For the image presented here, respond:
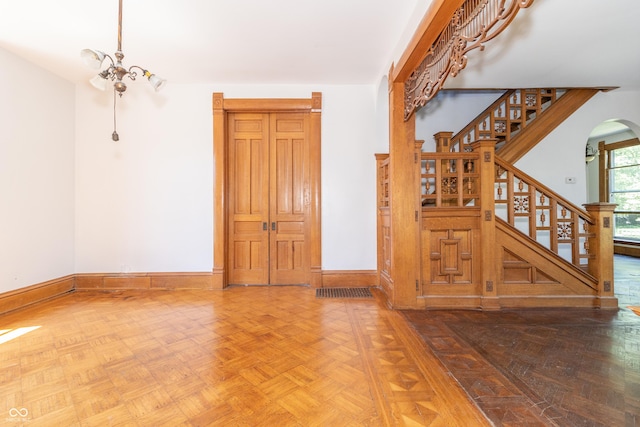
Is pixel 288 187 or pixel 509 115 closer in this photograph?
pixel 288 187

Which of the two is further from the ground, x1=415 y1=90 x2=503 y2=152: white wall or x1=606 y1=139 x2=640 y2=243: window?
x1=415 y1=90 x2=503 y2=152: white wall

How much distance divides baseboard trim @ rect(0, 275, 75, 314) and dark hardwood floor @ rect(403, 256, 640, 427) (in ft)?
15.2

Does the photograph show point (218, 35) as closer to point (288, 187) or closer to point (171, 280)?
point (288, 187)

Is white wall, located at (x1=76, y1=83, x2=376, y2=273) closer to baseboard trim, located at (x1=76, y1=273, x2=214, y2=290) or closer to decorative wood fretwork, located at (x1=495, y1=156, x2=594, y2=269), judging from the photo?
baseboard trim, located at (x1=76, y1=273, x2=214, y2=290)

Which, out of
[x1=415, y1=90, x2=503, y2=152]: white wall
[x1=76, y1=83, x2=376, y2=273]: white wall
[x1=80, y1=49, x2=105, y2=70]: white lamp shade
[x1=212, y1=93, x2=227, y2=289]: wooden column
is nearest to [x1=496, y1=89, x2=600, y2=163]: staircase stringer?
[x1=415, y1=90, x2=503, y2=152]: white wall

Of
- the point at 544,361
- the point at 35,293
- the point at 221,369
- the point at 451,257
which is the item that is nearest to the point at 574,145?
the point at 451,257

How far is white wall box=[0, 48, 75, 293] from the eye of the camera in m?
3.29

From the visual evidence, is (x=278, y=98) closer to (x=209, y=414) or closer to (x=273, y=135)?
(x=273, y=135)

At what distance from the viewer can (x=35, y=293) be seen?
3.54m

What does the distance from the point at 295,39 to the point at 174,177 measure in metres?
2.67

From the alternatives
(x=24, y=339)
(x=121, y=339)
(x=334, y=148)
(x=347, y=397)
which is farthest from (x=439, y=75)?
(x=24, y=339)

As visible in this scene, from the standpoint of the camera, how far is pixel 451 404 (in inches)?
65.9

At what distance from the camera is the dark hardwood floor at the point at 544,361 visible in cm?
162

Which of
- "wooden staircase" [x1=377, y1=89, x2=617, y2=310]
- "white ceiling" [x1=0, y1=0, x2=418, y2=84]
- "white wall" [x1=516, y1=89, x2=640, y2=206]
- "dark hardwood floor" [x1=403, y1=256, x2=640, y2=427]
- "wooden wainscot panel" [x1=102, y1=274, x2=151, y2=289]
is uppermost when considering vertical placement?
"white ceiling" [x1=0, y1=0, x2=418, y2=84]
